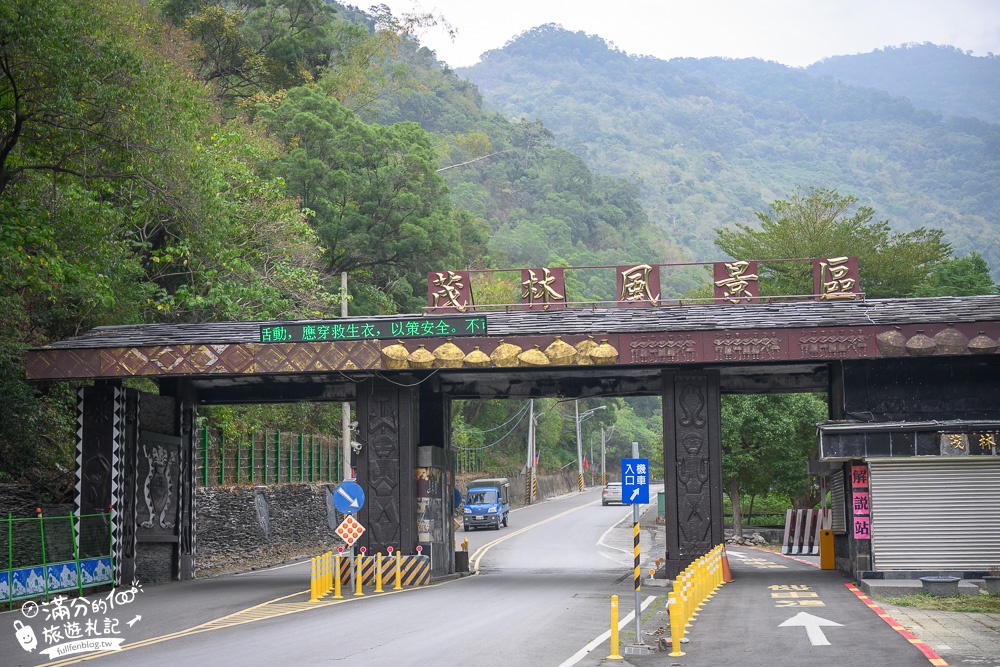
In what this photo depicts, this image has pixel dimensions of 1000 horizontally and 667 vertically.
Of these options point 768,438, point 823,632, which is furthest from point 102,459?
point 768,438

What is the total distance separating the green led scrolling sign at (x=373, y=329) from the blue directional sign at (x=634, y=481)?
1032 cm

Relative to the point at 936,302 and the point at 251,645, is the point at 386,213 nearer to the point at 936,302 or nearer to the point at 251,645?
the point at 936,302

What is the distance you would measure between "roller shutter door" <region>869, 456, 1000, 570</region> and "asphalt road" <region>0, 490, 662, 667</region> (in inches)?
233

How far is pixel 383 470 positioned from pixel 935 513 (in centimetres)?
1322

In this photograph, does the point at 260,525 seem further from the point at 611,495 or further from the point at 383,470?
the point at 611,495

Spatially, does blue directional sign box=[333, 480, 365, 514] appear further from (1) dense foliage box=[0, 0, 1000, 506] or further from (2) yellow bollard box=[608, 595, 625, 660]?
(2) yellow bollard box=[608, 595, 625, 660]

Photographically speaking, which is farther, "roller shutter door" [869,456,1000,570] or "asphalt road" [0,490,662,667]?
"roller shutter door" [869,456,1000,570]

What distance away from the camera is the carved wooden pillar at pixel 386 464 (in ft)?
87.1

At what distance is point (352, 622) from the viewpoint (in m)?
18.1

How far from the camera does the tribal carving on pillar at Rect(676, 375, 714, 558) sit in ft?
84.4

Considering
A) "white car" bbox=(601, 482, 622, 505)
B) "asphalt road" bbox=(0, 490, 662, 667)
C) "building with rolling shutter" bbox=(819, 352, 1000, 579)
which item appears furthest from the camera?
"white car" bbox=(601, 482, 622, 505)

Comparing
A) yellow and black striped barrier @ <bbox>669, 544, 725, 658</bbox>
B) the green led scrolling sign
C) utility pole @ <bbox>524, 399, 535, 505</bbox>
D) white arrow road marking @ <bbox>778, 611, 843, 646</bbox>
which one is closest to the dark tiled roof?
the green led scrolling sign

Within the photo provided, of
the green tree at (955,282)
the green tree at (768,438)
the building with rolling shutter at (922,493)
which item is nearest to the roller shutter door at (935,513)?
the building with rolling shutter at (922,493)

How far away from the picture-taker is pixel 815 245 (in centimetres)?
5966
